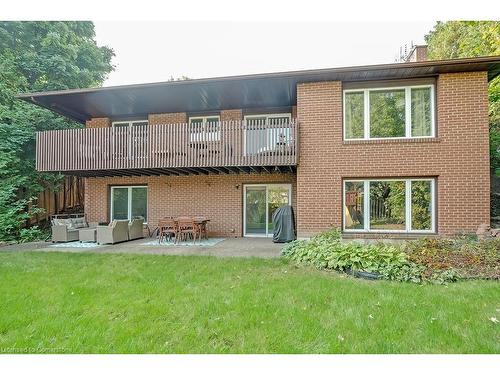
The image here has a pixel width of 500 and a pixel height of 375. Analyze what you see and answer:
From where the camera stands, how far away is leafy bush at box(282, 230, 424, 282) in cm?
552

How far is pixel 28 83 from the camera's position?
46.2ft

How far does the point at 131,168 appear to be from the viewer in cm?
1011

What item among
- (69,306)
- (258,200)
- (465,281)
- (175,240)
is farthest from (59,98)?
(465,281)

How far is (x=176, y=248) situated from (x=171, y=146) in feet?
11.4

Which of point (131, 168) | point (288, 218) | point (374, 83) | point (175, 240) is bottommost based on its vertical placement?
point (175, 240)

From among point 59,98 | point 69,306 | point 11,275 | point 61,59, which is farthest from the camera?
point 61,59

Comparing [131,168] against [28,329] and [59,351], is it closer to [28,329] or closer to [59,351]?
[28,329]

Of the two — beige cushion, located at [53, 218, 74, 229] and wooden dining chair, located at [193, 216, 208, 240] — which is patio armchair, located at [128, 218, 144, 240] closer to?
beige cushion, located at [53, 218, 74, 229]

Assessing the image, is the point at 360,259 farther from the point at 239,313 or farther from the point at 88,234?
the point at 88,234

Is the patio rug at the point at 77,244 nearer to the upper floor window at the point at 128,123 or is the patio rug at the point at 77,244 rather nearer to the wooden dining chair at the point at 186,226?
the wooden dining chair at the point at 186,226

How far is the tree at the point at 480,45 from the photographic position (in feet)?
36.5

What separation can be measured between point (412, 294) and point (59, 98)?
486 inches

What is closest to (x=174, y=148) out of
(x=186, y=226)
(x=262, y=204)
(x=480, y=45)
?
(x=186, y=226)

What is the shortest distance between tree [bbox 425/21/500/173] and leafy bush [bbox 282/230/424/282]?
8436 millimetres
